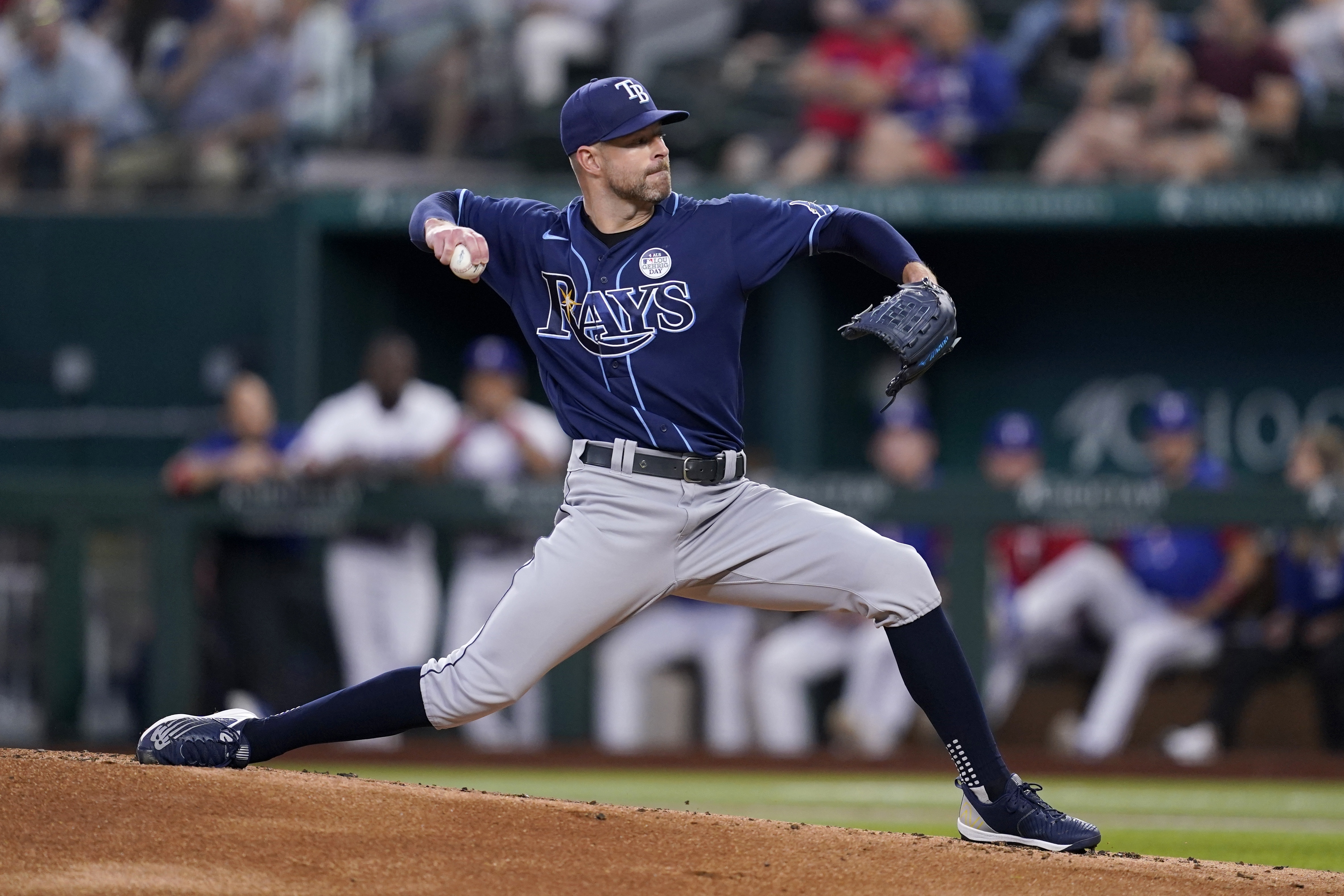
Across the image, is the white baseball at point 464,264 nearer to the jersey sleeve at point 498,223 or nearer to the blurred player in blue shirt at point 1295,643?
the jersey sleeve at point 498,223

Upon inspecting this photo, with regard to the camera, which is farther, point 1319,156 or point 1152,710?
point 1319,156

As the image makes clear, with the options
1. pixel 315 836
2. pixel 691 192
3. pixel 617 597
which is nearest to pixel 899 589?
pixel 617 597

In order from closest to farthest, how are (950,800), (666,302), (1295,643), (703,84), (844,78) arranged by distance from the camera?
1. (666,302)
2. (950,800)
3. (1295,643)
4. (844,78)
5. (703,84)

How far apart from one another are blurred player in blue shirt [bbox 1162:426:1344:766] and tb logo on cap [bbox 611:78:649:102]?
4902 mm

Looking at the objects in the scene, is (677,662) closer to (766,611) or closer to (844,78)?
A: (766,611)

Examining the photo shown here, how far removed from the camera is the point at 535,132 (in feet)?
32.6

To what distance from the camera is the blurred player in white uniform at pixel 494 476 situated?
802 centimetres

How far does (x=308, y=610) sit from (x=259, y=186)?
10.7 ft

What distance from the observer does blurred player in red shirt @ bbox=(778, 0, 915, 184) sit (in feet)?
30.9

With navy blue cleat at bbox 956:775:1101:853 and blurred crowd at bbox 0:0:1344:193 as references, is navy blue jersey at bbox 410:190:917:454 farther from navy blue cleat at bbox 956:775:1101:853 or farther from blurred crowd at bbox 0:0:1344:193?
blurred crowd at bbox 0:0:1344:193

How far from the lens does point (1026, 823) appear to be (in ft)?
11.9

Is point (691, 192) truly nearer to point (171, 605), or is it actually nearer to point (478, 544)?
point (478, 544)

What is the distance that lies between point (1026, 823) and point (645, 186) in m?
1.53

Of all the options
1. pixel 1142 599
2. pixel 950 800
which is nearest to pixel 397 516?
pixel 950 800
